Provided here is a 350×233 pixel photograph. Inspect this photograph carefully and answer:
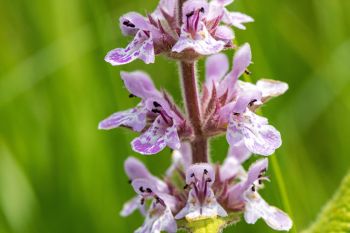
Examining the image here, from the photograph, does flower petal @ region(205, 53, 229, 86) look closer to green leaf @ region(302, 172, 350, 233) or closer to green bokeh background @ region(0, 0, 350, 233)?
green bokeh background @ region(0, 0, 350, 233)

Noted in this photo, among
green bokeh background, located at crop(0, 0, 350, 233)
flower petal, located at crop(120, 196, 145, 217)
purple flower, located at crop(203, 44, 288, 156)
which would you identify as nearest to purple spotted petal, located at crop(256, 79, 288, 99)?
purple flower, located at crop(203, 44, 288, 156)

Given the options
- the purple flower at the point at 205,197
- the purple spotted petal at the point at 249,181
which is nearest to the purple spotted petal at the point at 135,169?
the purple flower at the point at 205,197

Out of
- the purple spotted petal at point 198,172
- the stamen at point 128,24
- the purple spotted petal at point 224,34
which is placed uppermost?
the stamen at point 128,24

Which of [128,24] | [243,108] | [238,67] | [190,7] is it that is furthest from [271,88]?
[128,24]

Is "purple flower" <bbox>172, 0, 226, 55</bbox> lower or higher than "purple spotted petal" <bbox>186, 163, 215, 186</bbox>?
higher

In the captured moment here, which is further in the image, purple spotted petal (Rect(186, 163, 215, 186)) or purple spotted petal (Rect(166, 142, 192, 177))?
purple spotted petal (Rect(166, 142, 192, 177))

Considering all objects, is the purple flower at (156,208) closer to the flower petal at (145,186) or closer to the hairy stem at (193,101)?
the flower petal at (145,186)

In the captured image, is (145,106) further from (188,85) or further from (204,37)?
(204,37)
